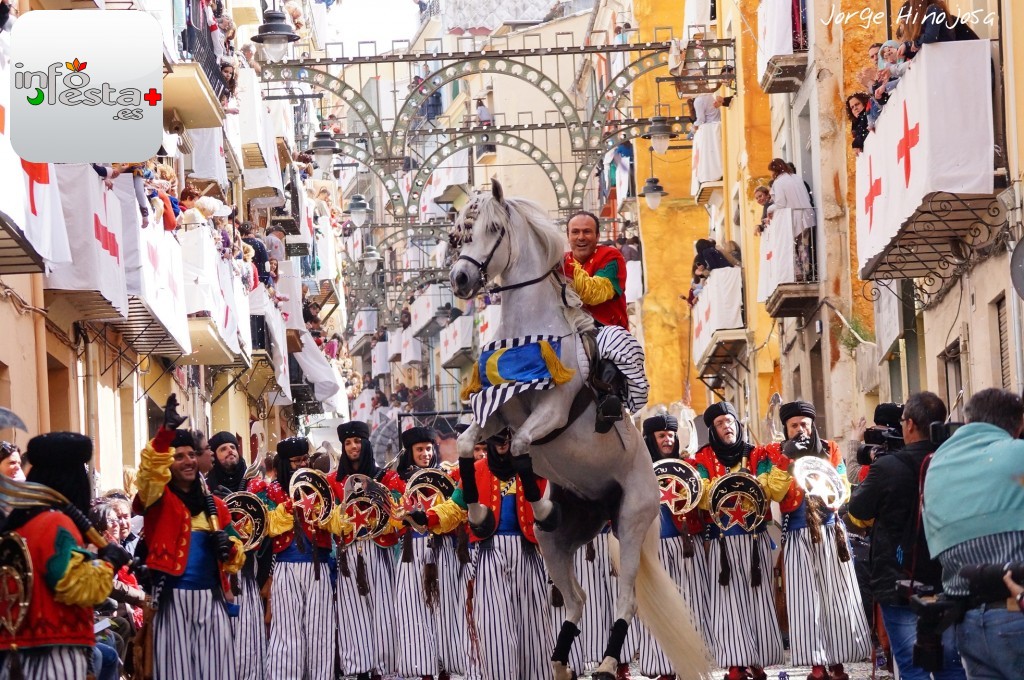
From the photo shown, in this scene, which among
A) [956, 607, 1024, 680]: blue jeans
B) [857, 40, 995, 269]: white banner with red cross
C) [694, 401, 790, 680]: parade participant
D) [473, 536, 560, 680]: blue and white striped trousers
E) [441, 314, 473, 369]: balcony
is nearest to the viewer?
[956, 607, 1024, 680]: blue jeans

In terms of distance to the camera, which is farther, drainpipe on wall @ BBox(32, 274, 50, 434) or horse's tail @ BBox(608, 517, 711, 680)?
drainpipe on wall @ BBox(32, 274, 50, 434)

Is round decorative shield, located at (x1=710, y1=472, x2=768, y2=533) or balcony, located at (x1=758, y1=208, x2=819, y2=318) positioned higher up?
balcony, located at (x1=758, y1=208, x2=819, y2=318)

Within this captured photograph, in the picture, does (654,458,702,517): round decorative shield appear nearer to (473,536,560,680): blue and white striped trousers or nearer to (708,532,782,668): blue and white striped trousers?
(708,532,782,668): blue and white striped trousers

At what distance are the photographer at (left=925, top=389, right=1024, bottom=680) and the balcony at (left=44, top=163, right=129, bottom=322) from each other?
10.4m

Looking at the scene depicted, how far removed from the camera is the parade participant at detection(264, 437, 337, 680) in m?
16.0

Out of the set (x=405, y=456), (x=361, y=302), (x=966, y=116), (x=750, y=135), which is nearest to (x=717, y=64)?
(x=750, y=135)

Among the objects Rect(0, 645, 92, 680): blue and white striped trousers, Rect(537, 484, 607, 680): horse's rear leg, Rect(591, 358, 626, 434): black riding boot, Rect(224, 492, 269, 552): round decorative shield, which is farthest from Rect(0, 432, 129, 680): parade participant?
Rect(224, 492, 269, 552): round decorative shield

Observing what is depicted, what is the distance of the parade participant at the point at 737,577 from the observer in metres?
15.7

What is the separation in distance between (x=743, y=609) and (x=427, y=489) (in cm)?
245

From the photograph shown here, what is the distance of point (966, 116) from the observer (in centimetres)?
1911

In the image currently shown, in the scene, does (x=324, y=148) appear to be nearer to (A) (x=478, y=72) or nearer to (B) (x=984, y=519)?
(A) (x=478, y=72)

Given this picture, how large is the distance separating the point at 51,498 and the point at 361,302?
39.7 metres

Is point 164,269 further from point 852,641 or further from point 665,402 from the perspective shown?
point 665,402

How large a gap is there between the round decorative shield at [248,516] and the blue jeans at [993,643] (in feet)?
24.8
